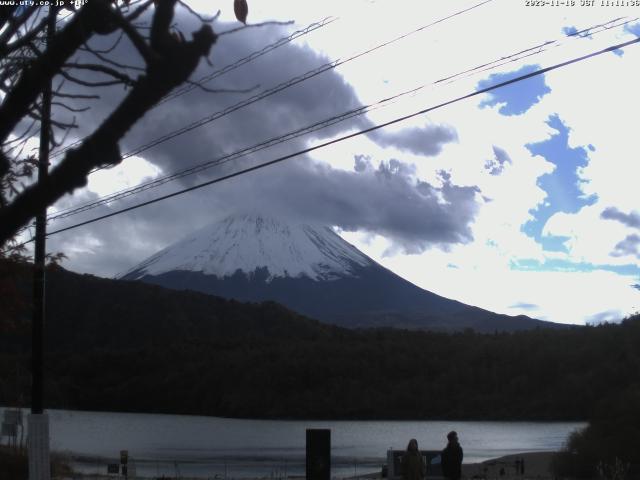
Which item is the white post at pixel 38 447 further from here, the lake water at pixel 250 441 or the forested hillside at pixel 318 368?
the forested hillside at pixel 318 368

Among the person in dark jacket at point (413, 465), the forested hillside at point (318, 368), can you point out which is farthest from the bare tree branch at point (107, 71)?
the forested hillside at point (318, 368)

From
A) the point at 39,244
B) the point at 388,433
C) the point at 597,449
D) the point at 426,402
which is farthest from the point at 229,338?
the point at 39,244

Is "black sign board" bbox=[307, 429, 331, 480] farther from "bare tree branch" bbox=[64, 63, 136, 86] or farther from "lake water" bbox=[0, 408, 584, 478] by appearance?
"lake water" bbox=[0, 408, 584, 478]

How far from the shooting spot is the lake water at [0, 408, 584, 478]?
161 feet

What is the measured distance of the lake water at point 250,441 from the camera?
4894 cm

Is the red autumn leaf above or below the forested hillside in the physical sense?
above

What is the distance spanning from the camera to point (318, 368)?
112 meters

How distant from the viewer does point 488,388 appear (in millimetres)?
107062

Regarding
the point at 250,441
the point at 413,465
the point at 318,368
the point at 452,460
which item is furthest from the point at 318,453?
the point at 318,368

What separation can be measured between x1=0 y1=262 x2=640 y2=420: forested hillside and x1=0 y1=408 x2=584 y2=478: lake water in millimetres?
4242

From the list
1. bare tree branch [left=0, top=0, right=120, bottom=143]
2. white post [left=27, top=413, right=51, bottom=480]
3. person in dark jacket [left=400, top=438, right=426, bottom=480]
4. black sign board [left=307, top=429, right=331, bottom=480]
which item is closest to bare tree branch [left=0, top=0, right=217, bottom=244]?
bare tree branch [left=0, top=0, right=120, bottom=143]

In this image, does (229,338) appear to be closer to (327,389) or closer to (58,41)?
(327,389)

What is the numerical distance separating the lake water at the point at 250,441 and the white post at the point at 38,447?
91.5 feet

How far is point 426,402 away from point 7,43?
105 meters
